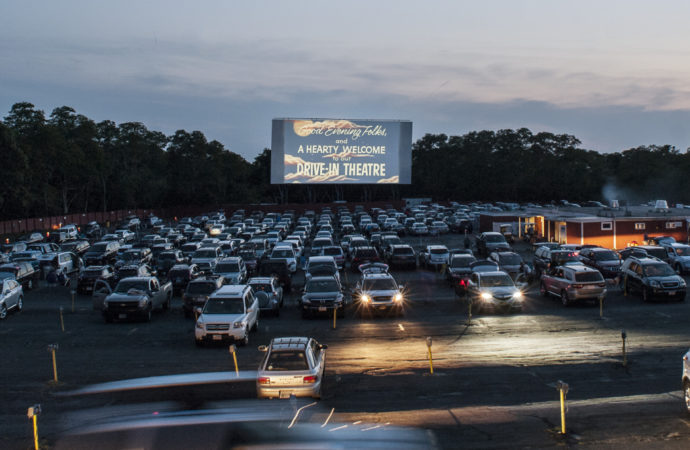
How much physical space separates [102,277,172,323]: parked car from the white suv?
4826mm

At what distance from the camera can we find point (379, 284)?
25.8m

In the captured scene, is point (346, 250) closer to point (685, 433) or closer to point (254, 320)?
point (254, 320)

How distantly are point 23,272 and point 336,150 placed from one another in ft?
117

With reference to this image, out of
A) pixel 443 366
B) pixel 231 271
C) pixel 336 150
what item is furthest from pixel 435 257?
pixel 336 150

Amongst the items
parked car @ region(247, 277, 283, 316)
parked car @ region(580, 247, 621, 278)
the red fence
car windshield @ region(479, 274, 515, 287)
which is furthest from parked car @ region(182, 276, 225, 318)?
the red fence

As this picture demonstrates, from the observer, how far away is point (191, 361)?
58.7ft

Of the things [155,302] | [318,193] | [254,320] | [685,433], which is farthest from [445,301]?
[318,193]

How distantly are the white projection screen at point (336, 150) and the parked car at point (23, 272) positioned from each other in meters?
32.2

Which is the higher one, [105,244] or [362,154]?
[362,154]

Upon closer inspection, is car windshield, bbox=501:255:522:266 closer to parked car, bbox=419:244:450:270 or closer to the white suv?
parked car, bbox=419:244:450:270

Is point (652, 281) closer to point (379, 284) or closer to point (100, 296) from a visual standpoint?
point (379, 284)

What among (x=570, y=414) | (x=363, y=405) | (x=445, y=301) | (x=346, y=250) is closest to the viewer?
(x=570, y=414)

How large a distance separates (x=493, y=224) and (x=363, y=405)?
48.4 m

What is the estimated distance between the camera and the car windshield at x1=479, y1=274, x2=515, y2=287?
25766mm
